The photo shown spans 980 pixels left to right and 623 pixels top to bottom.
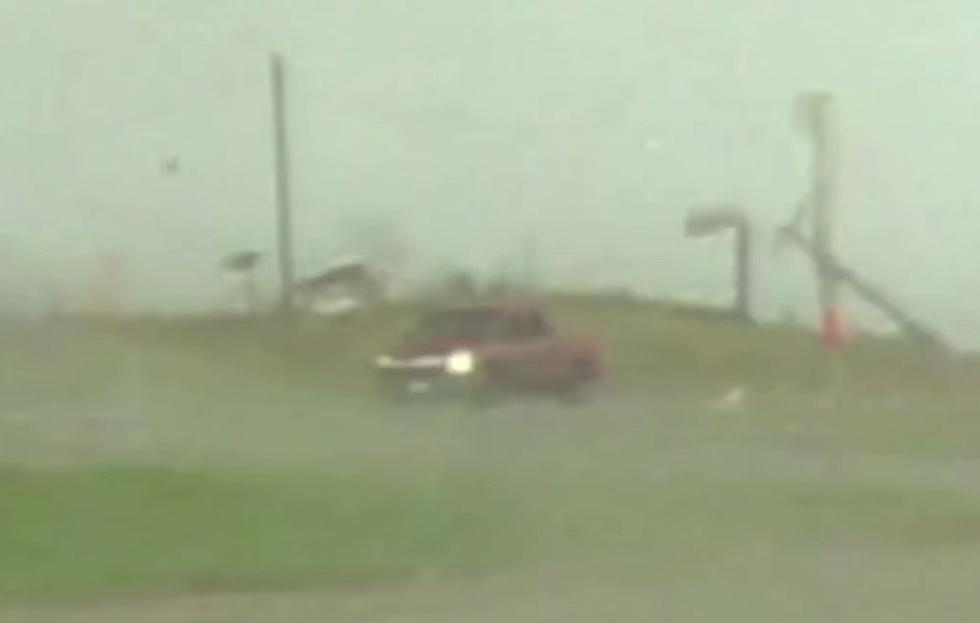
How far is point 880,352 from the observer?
2683 centimetres

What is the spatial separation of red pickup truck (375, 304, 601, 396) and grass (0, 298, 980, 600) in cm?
55

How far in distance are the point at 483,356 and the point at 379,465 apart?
820 centimetres

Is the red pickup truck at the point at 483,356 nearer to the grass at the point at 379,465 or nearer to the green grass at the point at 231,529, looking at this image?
the grass at the point at 379,465

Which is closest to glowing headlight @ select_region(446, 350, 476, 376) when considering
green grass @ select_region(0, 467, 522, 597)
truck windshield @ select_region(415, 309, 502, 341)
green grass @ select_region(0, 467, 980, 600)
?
truck windshield @ select_region(415, 309, 502, 341)

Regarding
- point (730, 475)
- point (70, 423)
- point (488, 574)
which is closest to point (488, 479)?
point (730, 475)

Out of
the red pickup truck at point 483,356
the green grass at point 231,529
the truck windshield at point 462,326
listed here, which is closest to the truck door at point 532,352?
the red pickup truck at point 483,356

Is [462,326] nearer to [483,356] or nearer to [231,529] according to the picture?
[483,356]

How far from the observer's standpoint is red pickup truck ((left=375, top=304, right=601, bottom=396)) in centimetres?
2467

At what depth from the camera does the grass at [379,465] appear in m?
14.1

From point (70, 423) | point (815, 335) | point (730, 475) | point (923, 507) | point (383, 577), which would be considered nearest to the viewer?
point (383, 577)

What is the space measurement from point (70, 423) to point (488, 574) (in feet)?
23.8

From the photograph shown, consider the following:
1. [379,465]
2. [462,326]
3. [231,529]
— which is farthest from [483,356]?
[231,529]

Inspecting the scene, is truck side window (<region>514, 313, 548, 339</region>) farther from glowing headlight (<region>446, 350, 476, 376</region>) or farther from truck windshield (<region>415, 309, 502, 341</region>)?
glowing headlight (<region>446, 350, 476, 376</region>)

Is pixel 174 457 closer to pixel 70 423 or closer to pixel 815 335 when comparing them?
pixel 70 423
